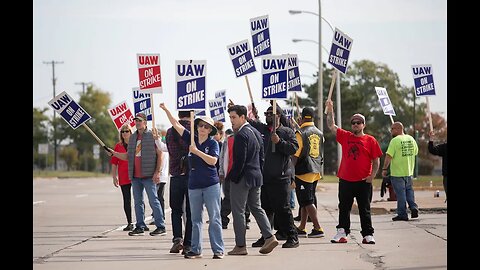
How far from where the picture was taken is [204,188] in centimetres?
1306

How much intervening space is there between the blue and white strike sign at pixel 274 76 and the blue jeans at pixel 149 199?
A: 2.48 meters

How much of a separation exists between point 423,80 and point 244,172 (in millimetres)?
8557

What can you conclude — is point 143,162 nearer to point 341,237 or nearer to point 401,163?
point 341,237

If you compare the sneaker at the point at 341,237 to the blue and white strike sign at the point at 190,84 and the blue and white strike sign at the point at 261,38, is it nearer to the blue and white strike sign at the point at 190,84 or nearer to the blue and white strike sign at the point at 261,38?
the blue and white strike sign at the point at 190,84

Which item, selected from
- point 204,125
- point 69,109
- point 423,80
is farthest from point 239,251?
point 423,80

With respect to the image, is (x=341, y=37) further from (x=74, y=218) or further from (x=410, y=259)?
(x=74, y=218)

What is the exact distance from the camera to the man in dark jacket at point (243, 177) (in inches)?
522

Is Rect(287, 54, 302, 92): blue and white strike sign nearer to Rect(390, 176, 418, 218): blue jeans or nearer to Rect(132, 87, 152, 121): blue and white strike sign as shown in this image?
Rect(390, 176, 418, 218): blue jeans

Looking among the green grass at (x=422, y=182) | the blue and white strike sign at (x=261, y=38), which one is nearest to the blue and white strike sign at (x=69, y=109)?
the blue and white strike sign at (x=261, y=38)

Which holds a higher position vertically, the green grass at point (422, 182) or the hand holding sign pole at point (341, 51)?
the hand holding sign pole at point (341, 51)

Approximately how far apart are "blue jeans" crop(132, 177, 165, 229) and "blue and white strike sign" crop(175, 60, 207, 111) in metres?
3.44

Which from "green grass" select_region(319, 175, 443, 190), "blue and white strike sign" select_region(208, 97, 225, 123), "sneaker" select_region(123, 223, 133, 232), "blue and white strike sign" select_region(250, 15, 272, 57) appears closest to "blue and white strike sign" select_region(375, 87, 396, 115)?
"blue and white strike sign" select_region(208, 97, 225, 123)

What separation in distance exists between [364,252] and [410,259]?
1.20 meters
